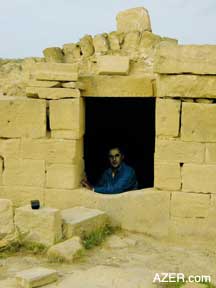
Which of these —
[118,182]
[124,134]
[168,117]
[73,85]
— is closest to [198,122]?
[168,117]

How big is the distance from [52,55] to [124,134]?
9.39 ft

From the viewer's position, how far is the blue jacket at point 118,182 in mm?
8391

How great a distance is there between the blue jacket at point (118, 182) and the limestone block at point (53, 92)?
4.97 feet

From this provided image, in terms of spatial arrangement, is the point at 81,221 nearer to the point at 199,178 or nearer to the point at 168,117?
the point at 199,178

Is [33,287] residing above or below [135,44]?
below

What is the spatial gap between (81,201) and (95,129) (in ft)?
11.5

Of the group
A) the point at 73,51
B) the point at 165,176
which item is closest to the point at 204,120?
the point at 165,176

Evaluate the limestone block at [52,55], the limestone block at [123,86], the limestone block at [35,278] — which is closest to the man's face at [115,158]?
the limestone block at [123,86]

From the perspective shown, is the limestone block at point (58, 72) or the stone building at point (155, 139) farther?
the limestone block at point (58, 72)

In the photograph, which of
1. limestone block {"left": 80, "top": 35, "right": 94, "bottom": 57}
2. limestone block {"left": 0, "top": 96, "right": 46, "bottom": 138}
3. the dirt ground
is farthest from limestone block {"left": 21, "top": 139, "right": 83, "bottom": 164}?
limestone block {"left": 80, "top": 35, "right": 94, "bottom": 57}

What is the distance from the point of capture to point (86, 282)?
5.90 metres

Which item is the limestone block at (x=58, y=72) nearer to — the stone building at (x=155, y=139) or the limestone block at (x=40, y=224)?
the stone building at (x=155, y=139)

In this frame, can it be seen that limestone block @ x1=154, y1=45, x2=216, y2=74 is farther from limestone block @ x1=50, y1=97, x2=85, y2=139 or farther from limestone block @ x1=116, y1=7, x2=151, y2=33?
limestone block @ x1=116, y1=7, x2=151, y2=33

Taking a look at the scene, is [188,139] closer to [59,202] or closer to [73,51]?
[59,202]
